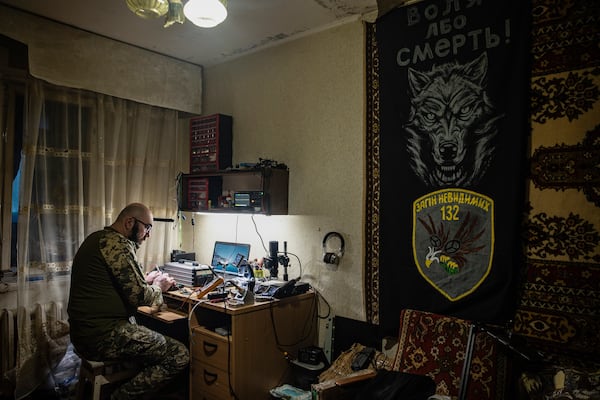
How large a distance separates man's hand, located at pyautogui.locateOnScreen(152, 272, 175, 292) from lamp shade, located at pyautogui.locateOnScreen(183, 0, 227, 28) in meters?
1.89

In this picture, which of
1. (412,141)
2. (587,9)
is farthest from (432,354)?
(587,9)

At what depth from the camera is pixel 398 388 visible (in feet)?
6.37

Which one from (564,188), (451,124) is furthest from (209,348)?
(564,188)

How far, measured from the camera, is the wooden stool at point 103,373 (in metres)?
2.48

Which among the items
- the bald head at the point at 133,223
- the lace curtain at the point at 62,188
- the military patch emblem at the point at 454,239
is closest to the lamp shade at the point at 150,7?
the bald head at the point at 133,223

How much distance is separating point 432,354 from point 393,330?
37 cm

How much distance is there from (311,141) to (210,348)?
5.42 feet

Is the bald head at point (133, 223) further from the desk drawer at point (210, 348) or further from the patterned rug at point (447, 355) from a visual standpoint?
the patterned rug at point (447, 355)

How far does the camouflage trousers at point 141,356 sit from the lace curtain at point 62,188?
0.73 metres

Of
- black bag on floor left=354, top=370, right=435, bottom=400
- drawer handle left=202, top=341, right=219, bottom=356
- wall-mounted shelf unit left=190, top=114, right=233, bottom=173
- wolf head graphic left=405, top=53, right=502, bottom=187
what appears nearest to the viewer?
black bag on floor left=354, top=370, right=435, bottom=400

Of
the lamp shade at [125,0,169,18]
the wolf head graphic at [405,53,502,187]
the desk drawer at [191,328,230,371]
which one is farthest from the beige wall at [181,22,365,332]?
the lamp shade at [125,0,169,18]

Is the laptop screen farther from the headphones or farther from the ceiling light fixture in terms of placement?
the ceiling light fixture

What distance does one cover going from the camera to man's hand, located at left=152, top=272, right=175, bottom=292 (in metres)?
2.96

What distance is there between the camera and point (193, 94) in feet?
12.6
